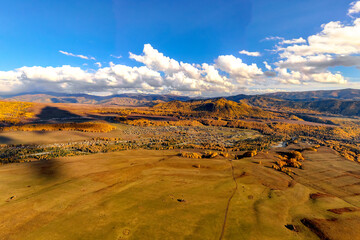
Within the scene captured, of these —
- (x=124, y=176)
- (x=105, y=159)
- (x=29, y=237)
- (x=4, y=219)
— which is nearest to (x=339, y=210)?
(x=124, y=176)

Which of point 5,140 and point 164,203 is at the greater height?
point 164,203

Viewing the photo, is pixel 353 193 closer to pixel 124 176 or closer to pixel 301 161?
pixel 301 161

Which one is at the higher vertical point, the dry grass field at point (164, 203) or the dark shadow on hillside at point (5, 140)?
the dry grass field at point (164, 203)

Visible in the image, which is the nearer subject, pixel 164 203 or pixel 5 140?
pixel 164 203

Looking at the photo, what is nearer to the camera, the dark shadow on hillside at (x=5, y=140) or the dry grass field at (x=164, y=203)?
the dry grass field at (x=164, y=203)

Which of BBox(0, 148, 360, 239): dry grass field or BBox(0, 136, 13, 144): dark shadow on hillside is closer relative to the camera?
BBox(0, 148, 360, 239): dry grass field

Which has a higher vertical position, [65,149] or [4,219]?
[4,219]

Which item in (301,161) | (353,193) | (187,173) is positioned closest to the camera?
(353,193)

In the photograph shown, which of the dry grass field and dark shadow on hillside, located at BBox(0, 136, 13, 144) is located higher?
the dry grass field
